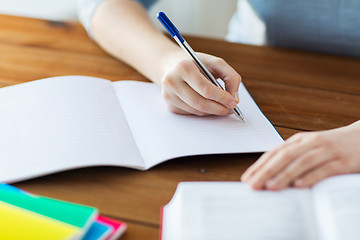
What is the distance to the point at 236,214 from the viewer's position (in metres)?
0.48

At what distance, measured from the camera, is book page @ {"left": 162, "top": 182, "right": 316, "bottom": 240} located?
462mm

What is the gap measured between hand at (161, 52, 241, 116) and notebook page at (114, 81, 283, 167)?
0.02 meters

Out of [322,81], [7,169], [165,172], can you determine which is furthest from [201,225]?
[322,81]

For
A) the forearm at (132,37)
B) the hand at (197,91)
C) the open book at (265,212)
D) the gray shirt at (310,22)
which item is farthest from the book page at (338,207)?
the gray shirt at (310,22)

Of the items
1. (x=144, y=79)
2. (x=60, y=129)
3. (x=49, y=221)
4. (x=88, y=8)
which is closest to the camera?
(x=49, y=221)

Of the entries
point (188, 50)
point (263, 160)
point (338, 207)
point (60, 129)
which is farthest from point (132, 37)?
point (338, 207)

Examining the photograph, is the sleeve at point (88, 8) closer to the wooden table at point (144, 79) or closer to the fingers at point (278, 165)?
the wooden table at point (144, 79)

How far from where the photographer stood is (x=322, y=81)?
3.06 ft

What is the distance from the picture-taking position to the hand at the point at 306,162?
1.70 ft

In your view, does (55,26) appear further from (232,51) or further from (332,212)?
(332,212)

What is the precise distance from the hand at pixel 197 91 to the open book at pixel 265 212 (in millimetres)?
233

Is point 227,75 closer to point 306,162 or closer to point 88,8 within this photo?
point 306,162

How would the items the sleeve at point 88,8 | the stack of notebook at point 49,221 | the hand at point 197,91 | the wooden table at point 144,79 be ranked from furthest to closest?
the sleeve at point 88,8 → the hand at point 197,91 → the wooden table at point 144,79 → the stack of notebook at point 49,221

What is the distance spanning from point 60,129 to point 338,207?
415 mm
